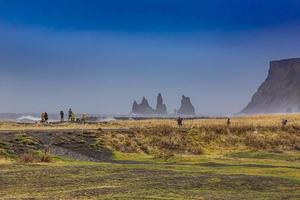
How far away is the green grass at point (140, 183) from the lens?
29167 mm

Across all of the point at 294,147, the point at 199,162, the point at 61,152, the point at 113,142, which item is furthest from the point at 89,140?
the point at 294,147

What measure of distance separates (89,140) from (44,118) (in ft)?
101

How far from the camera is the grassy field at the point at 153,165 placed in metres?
30.5

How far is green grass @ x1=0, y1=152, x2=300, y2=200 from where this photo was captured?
29.2 meters

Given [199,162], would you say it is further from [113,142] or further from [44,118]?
[44,118]

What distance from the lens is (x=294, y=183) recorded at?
35844 millimetres

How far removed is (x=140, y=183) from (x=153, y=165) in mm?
14635

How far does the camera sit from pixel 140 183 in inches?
1318

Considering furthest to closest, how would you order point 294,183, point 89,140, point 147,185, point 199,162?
point 89,140 < point 199,162 < point 294,183 < point 147,185

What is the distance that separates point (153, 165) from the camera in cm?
4806

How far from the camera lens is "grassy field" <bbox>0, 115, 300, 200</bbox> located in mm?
30547

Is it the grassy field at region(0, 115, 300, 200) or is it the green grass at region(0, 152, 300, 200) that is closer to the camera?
the green grass at region(0, 152, 300, 200)

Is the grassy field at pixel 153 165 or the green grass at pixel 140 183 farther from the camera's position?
the grassy field at pixel 153 165

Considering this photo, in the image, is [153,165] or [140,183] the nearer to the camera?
[140,183]
